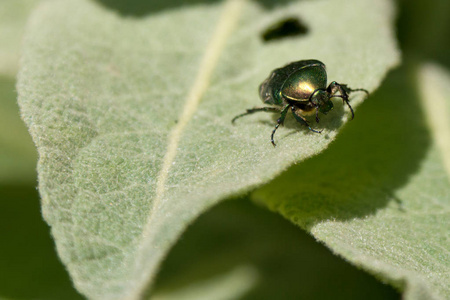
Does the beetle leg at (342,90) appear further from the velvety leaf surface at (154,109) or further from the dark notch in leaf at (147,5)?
the dark notch in leaf at (147,5)

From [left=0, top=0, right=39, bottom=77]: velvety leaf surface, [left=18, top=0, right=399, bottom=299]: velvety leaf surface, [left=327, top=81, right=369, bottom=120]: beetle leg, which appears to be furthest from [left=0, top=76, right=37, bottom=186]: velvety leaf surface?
[left=327, top=81, right=369, bottom=120]: beetle leg

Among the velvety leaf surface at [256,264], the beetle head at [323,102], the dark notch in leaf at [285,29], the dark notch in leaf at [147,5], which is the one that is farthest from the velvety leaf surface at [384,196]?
the dark notch in leaf at [147,5]

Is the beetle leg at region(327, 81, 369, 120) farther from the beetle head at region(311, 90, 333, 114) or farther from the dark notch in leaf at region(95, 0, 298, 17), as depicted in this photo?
the dark notch in leaf at region(95, 0, 298, 17)

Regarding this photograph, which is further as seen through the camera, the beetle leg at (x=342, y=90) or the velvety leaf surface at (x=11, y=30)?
the velvety leaf surface at (x=11, y=30)

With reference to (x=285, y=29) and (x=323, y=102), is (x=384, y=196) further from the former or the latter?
(x=285, y=29)

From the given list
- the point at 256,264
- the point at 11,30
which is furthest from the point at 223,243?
the point at 11,30

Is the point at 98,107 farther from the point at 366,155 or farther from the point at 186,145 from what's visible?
the point at 366,155
